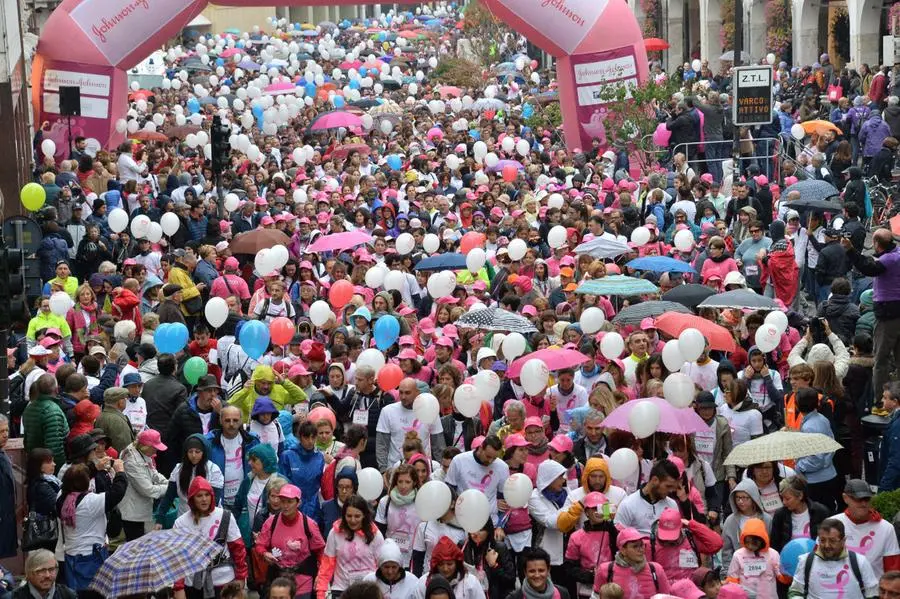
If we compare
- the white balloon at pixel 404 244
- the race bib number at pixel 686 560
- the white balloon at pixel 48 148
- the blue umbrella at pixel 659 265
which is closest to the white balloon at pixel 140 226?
the white balloon at pixel 404 244

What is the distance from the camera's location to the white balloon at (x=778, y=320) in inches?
509

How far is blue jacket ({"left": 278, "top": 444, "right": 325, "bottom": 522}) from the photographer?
1052 cm

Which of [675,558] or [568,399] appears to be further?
[568,399]

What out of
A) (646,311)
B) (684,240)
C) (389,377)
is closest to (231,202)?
(684,240)

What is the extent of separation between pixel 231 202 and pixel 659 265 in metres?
7.18

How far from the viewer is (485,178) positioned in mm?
22906

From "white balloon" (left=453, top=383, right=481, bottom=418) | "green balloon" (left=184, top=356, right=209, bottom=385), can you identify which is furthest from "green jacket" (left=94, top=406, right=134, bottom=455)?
"white balloon" (left=453, top=383, right=481, bottom=418)

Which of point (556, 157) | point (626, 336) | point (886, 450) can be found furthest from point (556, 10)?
point (886, 450)

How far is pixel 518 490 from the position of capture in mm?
9820

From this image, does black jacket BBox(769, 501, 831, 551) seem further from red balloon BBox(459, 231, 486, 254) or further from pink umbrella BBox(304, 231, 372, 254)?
pink umbrella BBox(304, 231, 372, 254)

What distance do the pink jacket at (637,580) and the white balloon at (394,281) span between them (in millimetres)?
7379

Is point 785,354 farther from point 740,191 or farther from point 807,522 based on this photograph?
point 740,191

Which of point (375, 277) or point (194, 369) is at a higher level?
point (375, 277)

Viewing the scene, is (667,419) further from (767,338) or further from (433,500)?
(767,338)
